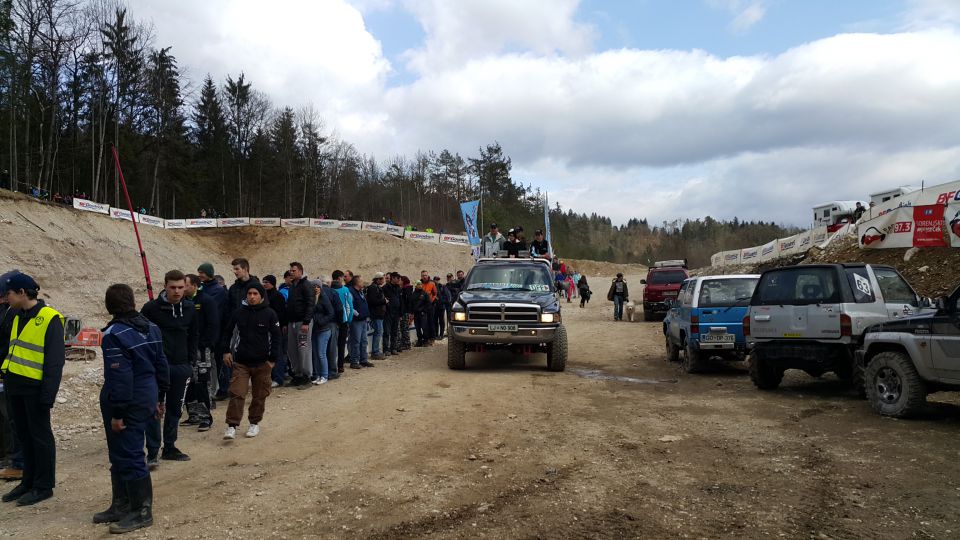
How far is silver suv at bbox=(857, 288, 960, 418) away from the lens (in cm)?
655

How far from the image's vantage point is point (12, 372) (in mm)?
4965

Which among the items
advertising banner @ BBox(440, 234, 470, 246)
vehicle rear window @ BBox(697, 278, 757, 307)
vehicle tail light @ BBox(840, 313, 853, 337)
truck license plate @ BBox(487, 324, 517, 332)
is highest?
advertising banner @ BBox(440, 234, 470, 246)

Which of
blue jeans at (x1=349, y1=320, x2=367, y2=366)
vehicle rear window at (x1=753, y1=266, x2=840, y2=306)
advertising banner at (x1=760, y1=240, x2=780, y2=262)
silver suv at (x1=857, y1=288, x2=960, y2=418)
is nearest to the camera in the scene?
silver suv at (x1=857, y1=288, x2=960, y2=418)

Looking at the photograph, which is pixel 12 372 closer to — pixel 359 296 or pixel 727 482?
pixel 727 482

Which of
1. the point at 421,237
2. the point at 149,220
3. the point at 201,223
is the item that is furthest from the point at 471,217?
the point at 201,223

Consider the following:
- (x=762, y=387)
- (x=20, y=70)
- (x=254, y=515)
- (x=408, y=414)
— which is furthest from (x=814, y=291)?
(x=20, y=70)

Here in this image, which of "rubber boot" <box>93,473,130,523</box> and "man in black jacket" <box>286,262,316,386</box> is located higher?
"man in black jacket" <box>286,262,316,386</box>

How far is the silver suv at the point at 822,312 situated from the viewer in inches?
326

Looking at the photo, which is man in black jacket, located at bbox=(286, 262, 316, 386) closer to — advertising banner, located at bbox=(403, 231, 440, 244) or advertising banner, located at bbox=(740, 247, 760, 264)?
advertising banner, located at bbox=(740, 247, 760, 264)

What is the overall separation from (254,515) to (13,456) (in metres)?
2.99

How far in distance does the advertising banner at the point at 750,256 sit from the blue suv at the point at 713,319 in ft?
74.3

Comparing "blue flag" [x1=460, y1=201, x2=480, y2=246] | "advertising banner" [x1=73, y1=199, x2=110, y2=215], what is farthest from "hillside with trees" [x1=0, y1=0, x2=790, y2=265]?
"blue flag" [x1=460, y1=201, x2=480, y2=246]

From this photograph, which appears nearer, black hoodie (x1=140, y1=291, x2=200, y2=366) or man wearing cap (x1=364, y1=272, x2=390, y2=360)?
black hoodie (x1=140, y1=291, x2=200, y2=366)

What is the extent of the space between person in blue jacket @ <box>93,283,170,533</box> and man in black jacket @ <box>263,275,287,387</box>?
195 inches
